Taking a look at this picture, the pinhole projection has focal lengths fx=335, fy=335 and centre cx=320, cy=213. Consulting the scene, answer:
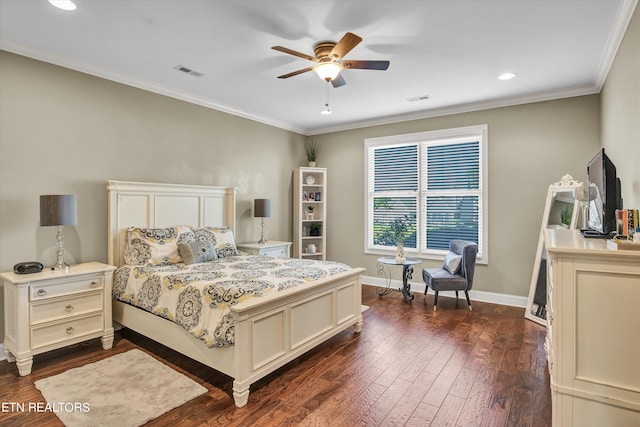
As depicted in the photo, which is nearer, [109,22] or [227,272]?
[109,22]

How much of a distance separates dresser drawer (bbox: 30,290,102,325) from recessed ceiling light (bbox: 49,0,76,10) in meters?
2.32

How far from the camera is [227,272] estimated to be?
3156mm

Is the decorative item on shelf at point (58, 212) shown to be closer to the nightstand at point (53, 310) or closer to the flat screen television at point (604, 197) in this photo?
the nightstand at point (53, 310)

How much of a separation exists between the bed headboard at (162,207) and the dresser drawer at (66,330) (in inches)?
27.4

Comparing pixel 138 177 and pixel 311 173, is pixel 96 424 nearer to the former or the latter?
pixel 138 177

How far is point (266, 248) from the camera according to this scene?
4.91m

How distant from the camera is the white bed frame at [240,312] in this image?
2375mm

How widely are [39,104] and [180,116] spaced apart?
57.7 inches

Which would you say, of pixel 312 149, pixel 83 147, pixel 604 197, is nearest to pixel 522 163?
pixel 604 197

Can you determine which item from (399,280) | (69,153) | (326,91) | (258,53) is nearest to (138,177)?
(69,153)

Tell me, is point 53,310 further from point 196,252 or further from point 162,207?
point 162,207

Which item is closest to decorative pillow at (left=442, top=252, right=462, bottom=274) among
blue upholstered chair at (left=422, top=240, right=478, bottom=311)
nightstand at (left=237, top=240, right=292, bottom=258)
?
blue upholstered chair at (left=422, top=240, right=478, bottom=311)

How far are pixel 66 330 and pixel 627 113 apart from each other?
501 cm
